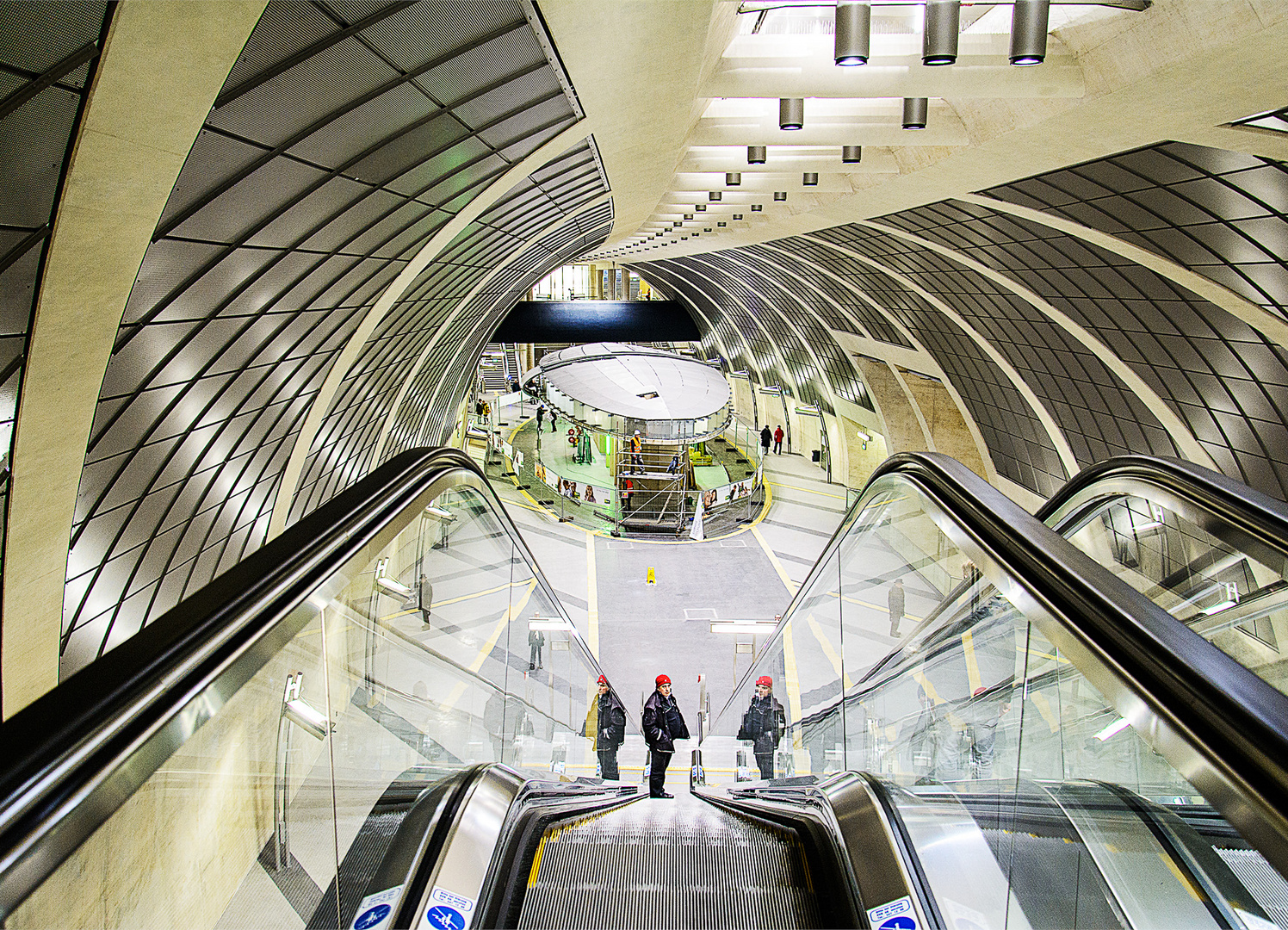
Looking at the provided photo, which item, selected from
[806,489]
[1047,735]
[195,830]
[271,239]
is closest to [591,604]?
[271,239]

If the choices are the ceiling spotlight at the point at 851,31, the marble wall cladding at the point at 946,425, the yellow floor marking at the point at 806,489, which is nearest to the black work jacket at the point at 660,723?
the ceiling spotlight at the point at 851,31

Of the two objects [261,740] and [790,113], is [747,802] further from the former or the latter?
[790,113]

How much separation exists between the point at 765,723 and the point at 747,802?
3194 mm

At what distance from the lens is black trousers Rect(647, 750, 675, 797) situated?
8.70m

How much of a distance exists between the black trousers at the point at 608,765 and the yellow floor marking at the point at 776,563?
9727 mm

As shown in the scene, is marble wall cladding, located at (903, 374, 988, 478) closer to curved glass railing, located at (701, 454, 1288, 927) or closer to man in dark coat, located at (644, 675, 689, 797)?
man in dark coat, located at (644, 675, 689, 797)

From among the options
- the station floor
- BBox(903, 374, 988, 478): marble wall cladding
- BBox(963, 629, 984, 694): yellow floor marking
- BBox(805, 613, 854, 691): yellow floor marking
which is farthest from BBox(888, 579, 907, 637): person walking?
BBox(903, 374, 988, 478): marble wall cladding

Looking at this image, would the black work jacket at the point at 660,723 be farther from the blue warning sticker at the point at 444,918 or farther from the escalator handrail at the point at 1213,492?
the blue warning sticker at the point at 444,918

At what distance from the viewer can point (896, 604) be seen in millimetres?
5316

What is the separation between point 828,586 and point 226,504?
299 inches

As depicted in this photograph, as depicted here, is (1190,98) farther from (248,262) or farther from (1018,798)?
(248,262)

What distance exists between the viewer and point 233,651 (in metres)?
1.82

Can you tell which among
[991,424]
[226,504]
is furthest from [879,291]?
[226,504]

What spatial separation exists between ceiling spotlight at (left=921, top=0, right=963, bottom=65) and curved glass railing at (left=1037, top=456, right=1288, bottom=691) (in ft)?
10.7
